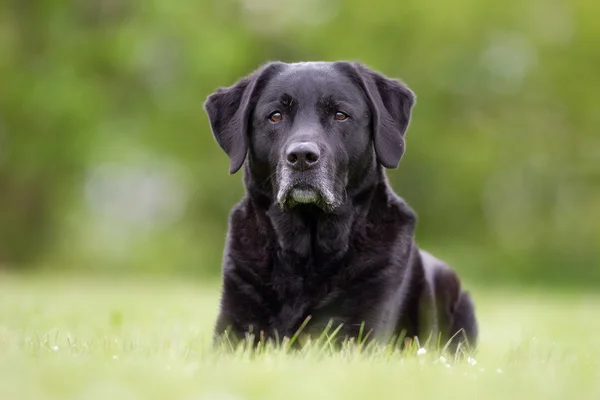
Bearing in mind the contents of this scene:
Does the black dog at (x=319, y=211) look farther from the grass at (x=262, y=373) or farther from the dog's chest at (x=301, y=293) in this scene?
the grass at (x=262, y=373)

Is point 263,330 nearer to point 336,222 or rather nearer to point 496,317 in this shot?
point 336,222

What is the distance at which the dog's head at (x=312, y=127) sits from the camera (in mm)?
4582

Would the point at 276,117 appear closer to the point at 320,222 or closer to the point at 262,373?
the point at 320,222

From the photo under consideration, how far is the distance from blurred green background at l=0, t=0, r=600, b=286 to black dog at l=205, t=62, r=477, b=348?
13101mm

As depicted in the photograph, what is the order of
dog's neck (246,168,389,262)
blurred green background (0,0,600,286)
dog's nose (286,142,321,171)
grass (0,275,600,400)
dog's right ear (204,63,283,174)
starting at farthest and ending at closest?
blurred green background (0,0,600,286) → dog's right ear (204,63,283,174) → dog's neck (246,168,389,262) → dog's nose (286,142,321,171) → grass (0,275,600,400)

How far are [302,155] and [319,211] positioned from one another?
0.48 metres

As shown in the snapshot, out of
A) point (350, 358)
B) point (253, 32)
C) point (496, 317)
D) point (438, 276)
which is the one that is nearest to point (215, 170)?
point (253, 32)

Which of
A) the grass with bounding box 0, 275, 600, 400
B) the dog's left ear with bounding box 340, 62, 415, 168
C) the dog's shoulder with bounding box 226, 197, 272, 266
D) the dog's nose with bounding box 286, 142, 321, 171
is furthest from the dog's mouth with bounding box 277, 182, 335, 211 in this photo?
the grass with bounding box 0, 275, 600, 400

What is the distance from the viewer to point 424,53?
65.1 ft

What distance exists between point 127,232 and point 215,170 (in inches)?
237

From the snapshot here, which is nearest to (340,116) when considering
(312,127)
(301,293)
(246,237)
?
(312,127)

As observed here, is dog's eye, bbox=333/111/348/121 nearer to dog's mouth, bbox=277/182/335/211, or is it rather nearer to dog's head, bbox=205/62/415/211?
dog's head, bbox=205/62/415/211

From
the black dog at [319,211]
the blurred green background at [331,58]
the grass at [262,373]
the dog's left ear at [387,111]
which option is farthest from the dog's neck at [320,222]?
the blurred green background at [331,58]

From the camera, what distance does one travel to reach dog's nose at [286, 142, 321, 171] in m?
4.46
